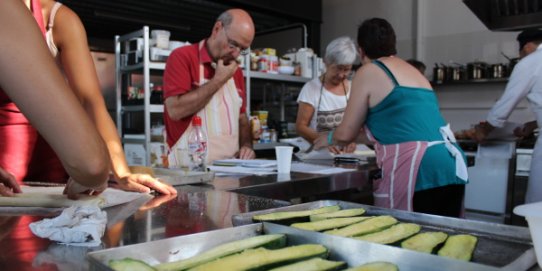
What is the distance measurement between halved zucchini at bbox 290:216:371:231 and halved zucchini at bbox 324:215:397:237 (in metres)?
0.02

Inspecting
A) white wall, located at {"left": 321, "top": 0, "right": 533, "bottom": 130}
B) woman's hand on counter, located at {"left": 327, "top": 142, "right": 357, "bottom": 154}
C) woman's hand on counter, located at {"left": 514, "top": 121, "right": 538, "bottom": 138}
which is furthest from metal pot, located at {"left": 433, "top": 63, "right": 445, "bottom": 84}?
woman's hand on counter, located at {"left": 327, "top": 142, "right": 357, "bottom": 154}

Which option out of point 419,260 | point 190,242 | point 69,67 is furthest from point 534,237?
point 69,67

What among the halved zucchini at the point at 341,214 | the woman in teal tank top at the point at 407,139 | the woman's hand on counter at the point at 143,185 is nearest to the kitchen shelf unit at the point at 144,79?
the woman in teal tank top at the point at 407,139

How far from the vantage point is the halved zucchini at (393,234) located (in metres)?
0.77

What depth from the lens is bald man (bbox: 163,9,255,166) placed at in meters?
2.33

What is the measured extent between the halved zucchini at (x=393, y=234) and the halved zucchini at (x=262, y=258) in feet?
0.32

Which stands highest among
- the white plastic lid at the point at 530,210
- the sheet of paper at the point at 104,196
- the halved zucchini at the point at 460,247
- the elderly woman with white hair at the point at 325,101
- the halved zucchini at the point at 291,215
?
the elderly woman with white hair at the point at 325,101

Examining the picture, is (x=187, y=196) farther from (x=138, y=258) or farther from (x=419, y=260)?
(x=419, y=260)

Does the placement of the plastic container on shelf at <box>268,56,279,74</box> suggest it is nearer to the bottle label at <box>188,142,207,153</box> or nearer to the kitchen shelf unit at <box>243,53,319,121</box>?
the kitchen shelf unit at <box>243,53,319,121</box>

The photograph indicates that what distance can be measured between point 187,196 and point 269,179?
0.51 metres

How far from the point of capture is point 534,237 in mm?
647

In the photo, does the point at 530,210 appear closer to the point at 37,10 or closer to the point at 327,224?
the point at 327,224

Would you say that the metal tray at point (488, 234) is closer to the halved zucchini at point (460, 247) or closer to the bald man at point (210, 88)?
the halved zucchini at point (460, 247)

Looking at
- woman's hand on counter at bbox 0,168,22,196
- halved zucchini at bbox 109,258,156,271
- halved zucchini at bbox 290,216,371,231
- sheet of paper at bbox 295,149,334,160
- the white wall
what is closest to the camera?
halved zucchini at bbox 109,258,156,271
